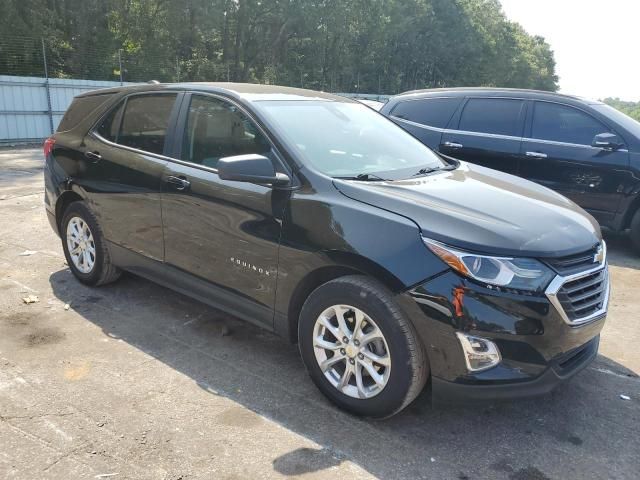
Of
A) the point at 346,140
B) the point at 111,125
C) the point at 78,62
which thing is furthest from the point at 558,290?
the point at 78,62

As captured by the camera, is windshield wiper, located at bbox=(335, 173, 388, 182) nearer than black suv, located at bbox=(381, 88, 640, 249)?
Yes

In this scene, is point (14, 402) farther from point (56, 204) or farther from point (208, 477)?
point (56, 204)

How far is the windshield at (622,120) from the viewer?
6.22 metres

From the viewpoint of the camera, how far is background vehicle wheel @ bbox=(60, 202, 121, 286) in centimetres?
455

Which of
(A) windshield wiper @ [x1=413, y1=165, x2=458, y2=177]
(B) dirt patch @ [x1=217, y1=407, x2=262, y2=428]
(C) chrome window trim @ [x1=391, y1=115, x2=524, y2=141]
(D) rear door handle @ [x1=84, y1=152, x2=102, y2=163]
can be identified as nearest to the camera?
(B) dirt patch @ [x1=217, y1=407, x2=262, y2=428]

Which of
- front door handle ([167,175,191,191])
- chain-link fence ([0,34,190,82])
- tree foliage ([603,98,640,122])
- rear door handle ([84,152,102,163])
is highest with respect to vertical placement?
chain-link fence ([0,34,190,82])

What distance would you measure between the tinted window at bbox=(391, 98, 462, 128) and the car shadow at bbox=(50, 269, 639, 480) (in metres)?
4.19

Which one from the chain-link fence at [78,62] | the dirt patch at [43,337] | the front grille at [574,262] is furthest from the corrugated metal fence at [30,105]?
the front grille at [574,262]

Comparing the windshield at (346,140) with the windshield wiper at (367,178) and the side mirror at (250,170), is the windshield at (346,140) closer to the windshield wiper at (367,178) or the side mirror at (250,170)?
the windshield wiper at (367,178)

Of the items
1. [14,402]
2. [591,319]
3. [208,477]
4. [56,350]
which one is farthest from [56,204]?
[591,319]

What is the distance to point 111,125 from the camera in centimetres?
450

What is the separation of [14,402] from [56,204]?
2.27 metres

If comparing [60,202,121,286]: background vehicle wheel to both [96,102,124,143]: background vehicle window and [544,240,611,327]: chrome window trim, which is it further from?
[544,240,611,327]: chrome window trim

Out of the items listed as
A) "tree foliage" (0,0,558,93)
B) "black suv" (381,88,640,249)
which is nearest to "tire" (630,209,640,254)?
"black suv" (381,88,640,249)
